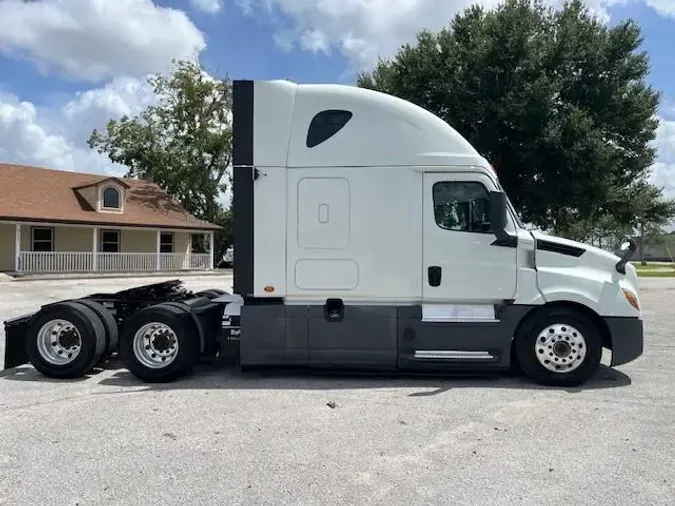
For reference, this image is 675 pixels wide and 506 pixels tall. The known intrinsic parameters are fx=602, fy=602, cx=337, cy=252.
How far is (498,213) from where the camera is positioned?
22.5 ft

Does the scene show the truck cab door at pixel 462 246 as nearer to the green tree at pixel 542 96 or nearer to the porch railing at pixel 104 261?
the green tree at pixel 542 96

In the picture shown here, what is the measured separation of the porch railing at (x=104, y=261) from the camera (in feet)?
93.7

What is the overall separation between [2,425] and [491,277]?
5266 mm

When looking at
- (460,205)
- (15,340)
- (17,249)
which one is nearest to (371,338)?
(460,205)

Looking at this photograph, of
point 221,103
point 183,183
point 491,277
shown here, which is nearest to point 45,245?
point 183,183

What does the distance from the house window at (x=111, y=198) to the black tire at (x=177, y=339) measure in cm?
2774

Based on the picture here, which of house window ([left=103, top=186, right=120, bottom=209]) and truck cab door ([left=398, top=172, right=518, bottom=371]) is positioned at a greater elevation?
house window ([left=103, top=186, right=120, bottom=209])

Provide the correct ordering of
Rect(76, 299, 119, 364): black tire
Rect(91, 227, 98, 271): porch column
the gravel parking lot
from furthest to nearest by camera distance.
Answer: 1. Rect(91, 227, 98, 271): porch column
2. Rect(76, 299, 119, 364): black tire
3. the gravel parking lot

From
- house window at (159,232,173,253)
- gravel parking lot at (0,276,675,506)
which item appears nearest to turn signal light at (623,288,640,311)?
gravel parking lot at (0,276,675,506)

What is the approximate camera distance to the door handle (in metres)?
7.09

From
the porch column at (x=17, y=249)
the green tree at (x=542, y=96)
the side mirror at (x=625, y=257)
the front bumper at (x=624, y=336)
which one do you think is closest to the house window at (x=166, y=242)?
the porch column at (x=17, y=249)

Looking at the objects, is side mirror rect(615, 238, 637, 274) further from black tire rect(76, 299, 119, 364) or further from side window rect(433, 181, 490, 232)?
black tire rect(76, 299, 119, 364)

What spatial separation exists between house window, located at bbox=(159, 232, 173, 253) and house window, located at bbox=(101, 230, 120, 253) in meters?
2.96

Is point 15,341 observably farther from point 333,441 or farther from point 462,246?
point 462,246
